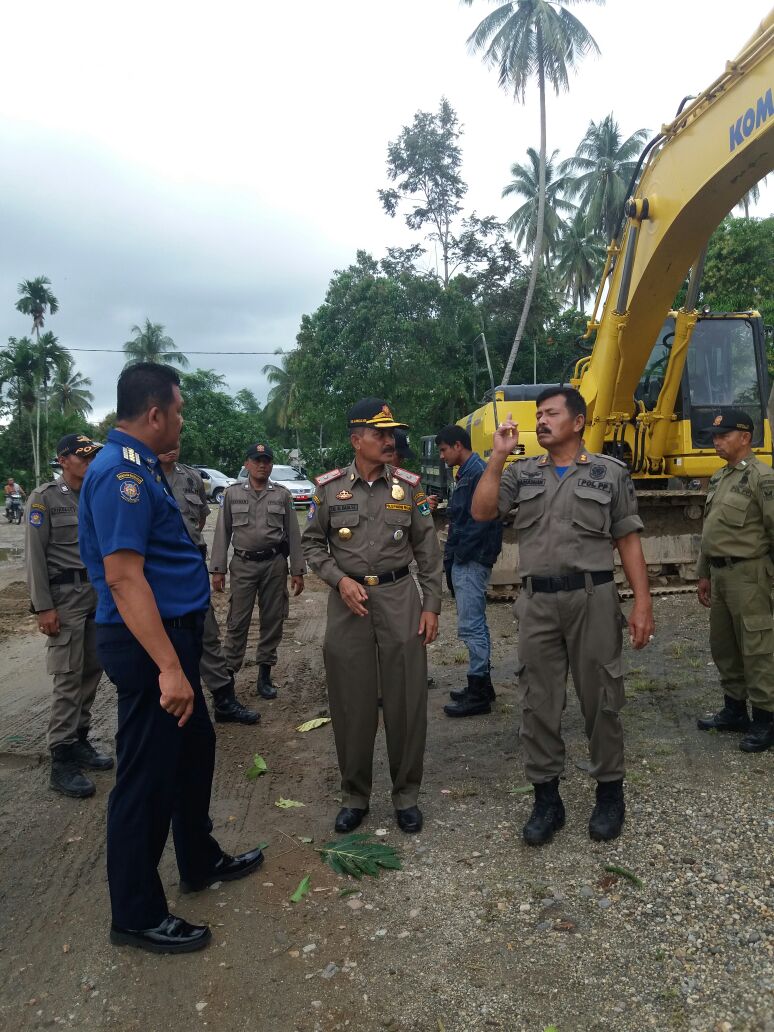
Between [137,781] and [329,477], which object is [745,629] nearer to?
[329,477]

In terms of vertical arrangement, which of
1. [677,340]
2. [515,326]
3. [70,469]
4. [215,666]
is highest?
[515,326]

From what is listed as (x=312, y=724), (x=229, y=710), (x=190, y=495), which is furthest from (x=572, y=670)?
(x=190, y=495)

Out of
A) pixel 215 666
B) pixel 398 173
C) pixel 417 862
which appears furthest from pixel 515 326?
pixel 417 862

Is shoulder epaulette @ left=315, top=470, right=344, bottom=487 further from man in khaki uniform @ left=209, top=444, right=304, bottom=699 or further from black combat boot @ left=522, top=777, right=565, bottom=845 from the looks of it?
man in khaki uniform @ left=209, top=444, right=304, bottom=699

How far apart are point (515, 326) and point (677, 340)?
1838 centimetres

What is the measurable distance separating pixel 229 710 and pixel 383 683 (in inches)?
79.0

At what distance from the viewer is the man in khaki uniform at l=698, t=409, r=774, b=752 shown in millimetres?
4188

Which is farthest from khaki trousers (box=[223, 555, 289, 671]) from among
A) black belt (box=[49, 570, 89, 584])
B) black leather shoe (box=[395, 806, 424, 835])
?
black leather shoe (box=[395, 806, 424, 835])

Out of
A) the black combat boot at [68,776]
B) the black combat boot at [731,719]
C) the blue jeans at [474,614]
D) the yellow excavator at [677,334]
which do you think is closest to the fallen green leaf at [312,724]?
the blue jeans at [474,614]

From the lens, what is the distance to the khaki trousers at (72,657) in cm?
423

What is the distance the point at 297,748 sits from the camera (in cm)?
465

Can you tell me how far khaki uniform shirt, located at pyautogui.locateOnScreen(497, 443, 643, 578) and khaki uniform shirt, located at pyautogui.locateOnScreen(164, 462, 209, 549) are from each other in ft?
8.51

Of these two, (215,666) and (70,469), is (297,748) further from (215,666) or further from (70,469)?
(70,469)

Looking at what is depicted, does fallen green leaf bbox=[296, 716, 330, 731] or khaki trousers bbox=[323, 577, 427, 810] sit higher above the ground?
khaki trousers bbox=[323, 577, 427, 810]
